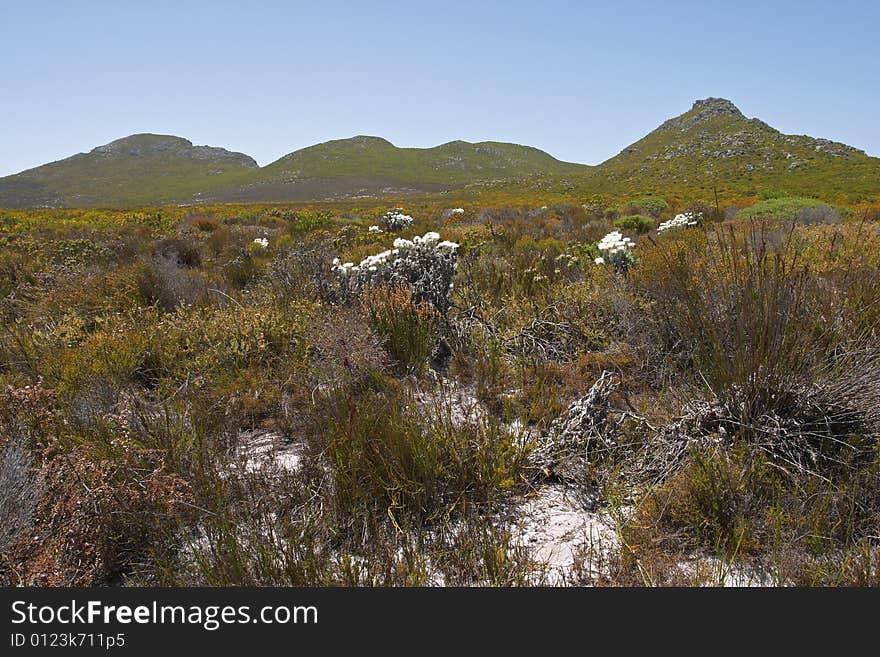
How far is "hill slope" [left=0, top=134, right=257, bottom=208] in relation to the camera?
399ft

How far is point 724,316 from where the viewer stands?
3119mm

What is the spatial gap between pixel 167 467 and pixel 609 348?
11.9 ft

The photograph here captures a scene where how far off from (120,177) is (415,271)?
603 ft

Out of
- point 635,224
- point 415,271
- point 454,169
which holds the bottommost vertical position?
point 415,271

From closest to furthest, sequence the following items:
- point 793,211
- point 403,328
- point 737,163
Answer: point 403,328 → point 793,211 → point 737,163

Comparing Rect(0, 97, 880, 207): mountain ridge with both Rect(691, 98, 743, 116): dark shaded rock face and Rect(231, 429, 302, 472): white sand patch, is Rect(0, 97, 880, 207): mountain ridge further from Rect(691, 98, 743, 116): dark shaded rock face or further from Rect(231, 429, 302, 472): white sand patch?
Rect(231, 429, 302, 472): white sand patch

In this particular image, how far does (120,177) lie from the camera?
5945 inches

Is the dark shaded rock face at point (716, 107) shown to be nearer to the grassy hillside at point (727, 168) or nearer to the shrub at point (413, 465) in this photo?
the grassy hillside at point (727, 168)

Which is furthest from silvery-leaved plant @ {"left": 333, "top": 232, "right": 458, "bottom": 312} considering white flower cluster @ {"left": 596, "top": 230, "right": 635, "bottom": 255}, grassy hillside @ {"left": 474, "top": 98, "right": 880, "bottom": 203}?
grassy hillside @ {"left": 474, "top": 98, "right": 880, "bottom": 203}

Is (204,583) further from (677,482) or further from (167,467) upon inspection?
(677,482)

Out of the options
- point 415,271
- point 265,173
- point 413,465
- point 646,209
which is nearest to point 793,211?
point 646,209

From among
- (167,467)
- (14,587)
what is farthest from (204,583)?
(167,467)

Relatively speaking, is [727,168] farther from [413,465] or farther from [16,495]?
[16,495]

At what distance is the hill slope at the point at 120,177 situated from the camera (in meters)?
122
